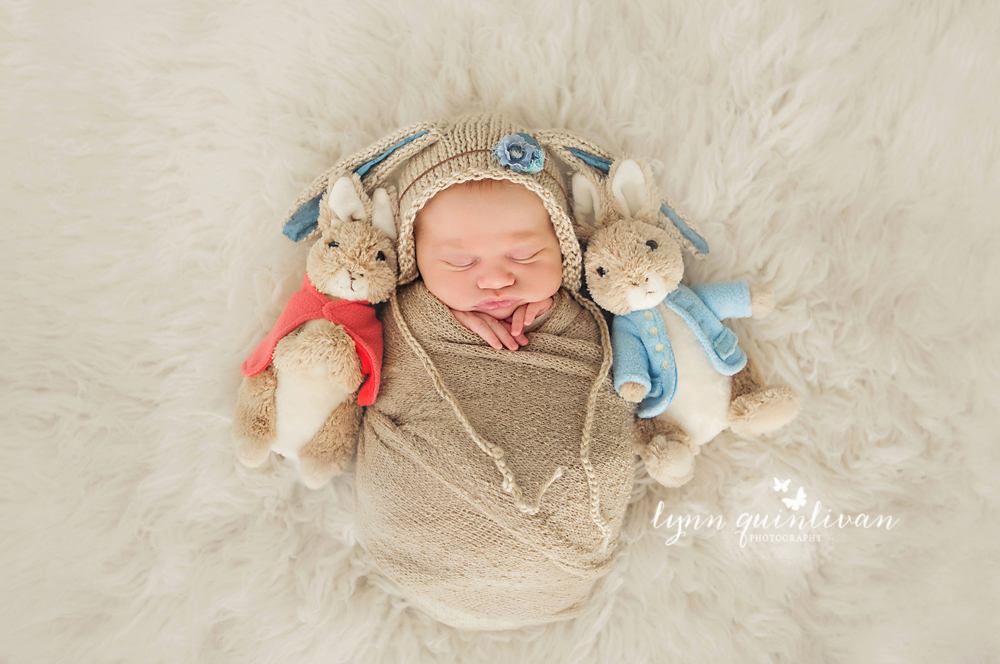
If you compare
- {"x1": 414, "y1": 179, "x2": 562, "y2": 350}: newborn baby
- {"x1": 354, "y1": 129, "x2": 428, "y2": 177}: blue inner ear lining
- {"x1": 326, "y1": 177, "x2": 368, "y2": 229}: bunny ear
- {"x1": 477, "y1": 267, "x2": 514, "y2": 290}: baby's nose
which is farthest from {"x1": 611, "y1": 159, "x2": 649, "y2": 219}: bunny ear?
{"x1": 326, "y1": 177, "x2": 368, "y2": 229}: bunny ear

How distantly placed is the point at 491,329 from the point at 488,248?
0.54 feet

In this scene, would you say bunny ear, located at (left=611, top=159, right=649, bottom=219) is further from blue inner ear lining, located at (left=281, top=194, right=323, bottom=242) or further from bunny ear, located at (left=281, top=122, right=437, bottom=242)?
Result: blue inner ear lining, located at (left=281, top=194, right=323, bottom=242)

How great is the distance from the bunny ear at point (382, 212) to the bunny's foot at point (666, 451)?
2.23ft

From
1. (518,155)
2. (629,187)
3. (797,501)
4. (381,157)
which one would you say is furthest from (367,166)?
(797,501)

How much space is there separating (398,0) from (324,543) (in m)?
1.22

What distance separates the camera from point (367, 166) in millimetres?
1272

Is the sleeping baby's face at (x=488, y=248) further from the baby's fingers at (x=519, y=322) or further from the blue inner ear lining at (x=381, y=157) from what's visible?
the blue inner ear lining at (x=381, y=157)

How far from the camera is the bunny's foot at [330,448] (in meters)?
1.24

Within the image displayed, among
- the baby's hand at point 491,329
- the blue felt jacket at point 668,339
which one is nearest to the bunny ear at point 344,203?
the baby's hand at point 491,329

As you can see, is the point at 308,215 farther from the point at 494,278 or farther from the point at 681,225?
the point at 681,225

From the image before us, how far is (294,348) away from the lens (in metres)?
1.16

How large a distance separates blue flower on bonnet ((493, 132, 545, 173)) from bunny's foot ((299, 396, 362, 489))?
0.57m

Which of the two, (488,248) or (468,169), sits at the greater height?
(468,169)

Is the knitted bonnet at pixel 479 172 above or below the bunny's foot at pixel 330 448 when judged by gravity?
above
